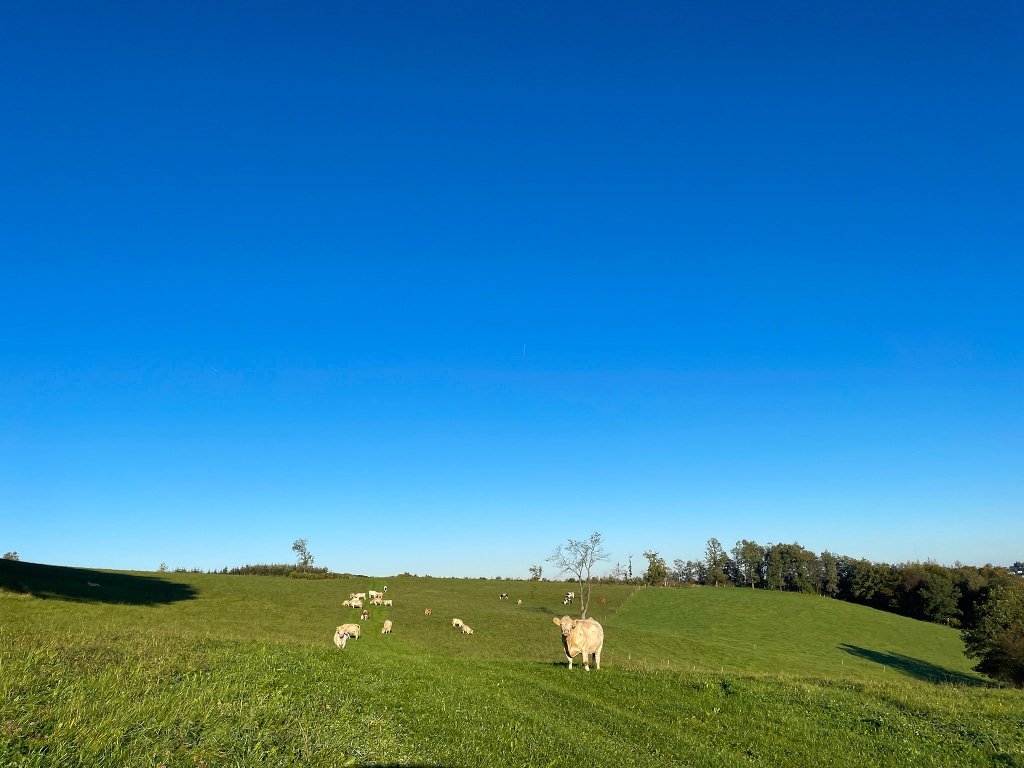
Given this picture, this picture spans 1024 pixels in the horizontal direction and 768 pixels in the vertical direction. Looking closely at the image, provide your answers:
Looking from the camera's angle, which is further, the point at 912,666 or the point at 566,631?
the point at 912,666

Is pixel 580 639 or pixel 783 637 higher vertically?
pixel 580 639

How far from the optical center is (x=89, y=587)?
6334cm

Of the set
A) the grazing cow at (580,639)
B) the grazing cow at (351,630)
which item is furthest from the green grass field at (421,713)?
the grazing cow at (351,630)

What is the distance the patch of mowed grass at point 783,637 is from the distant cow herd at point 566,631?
16.9 metres

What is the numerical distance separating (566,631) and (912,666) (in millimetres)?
77161

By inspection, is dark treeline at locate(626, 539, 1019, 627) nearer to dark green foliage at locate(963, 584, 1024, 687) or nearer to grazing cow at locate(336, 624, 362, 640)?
dark green foliage at locate(963, 584, 1024, 687)

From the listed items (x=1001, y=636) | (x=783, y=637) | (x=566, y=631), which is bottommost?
(x=783, y=637)

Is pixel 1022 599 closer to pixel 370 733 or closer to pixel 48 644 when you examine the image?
pixel 370 733

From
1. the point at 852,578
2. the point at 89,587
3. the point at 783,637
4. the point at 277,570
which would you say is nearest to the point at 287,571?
the point at 277,570

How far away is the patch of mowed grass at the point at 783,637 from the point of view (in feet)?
211

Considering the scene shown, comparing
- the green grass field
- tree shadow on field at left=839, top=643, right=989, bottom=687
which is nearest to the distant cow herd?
the green grass field

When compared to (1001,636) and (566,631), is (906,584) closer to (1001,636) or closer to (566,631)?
(1001,636)

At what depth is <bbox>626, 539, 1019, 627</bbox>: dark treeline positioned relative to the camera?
12275 cm

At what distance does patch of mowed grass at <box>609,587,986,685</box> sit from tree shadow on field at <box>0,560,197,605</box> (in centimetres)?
5691
